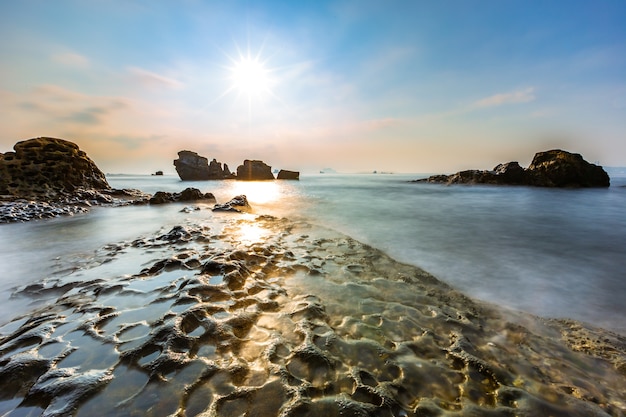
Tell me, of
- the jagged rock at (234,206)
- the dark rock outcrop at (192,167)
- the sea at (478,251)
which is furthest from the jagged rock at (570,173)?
the dark rock outcrop at (192,167)

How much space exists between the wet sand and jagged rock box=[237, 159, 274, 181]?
85268 mm

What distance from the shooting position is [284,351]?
2.91 m

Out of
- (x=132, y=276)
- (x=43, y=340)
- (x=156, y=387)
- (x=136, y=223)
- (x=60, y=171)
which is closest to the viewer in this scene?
(x=156, y=387)

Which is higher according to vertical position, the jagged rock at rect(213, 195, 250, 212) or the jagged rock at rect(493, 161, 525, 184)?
the jagged rock at rect(493, 161, 525, 184)

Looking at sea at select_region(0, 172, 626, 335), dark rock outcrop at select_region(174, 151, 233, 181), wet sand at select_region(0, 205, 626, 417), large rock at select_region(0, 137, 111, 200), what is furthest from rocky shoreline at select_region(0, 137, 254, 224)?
dark rock outcrop at select_region(174, 151, 233, 181)

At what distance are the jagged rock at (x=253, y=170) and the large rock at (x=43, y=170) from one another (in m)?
69.4

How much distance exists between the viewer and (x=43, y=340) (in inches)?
115

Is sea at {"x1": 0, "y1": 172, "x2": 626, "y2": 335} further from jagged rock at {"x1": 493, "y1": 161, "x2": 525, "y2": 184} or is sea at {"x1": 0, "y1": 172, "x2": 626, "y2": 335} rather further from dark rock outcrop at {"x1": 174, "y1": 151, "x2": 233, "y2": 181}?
dark rock outcrop at {"x1": 174, "y1": 151, "x2": 233, "y2": 181}

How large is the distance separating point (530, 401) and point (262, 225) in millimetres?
9194

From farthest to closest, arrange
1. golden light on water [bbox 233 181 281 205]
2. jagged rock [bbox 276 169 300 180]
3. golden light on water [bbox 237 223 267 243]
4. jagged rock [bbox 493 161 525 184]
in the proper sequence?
jagged rock [bbox 276 169 300 180], jagged rock [bbox 493 161 525 184], golden light on water [bbox 233 181 281 205], golden light on water [bbox 237 223 267 243]

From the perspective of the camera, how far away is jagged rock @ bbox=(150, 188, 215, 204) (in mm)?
17250

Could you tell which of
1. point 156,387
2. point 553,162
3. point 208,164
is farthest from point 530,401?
point 208,164

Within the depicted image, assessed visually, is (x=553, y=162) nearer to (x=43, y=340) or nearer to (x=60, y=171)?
(x=43, y=340)

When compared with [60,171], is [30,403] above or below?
below
